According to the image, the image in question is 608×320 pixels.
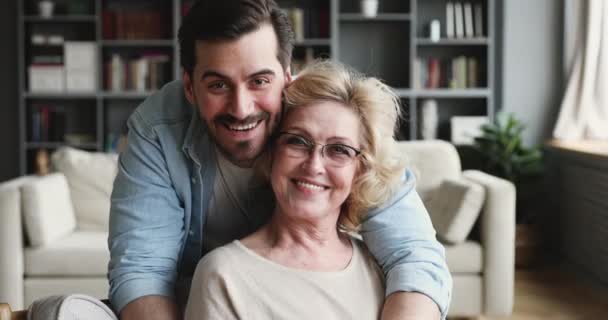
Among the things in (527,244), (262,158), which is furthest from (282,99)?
(527,244)

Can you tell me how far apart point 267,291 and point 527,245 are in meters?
3.54

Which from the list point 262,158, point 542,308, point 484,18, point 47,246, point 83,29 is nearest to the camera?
point 262,158

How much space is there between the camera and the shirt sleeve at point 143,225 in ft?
5.18

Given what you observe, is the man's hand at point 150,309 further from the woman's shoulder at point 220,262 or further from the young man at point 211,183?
the woman's shoulder at point 220,262

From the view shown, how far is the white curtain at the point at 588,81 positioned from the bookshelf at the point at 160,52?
790 mm

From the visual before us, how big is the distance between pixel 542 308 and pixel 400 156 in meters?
2.40

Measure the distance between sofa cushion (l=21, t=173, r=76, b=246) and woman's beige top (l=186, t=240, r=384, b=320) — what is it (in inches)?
84.8

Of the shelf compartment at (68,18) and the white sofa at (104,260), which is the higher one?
the shelf compartment at (68,18)

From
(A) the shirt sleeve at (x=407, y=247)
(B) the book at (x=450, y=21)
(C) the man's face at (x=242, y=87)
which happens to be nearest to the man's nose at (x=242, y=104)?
(C) the man's face at (x=242, y=87)

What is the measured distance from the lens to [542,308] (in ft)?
12.1

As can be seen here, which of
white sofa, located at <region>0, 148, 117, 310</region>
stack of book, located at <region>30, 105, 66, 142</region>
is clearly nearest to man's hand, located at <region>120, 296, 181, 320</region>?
white sofa, located at <region>0, 148, 117, 310</region>

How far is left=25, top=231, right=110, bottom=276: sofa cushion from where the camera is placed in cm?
336

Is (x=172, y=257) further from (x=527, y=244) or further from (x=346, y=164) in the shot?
(x=527, y=244)

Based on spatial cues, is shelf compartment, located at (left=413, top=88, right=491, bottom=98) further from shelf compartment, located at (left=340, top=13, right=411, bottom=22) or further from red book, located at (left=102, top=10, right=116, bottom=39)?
red book, located at (left=102, top=10, right=116, bottom=39)
